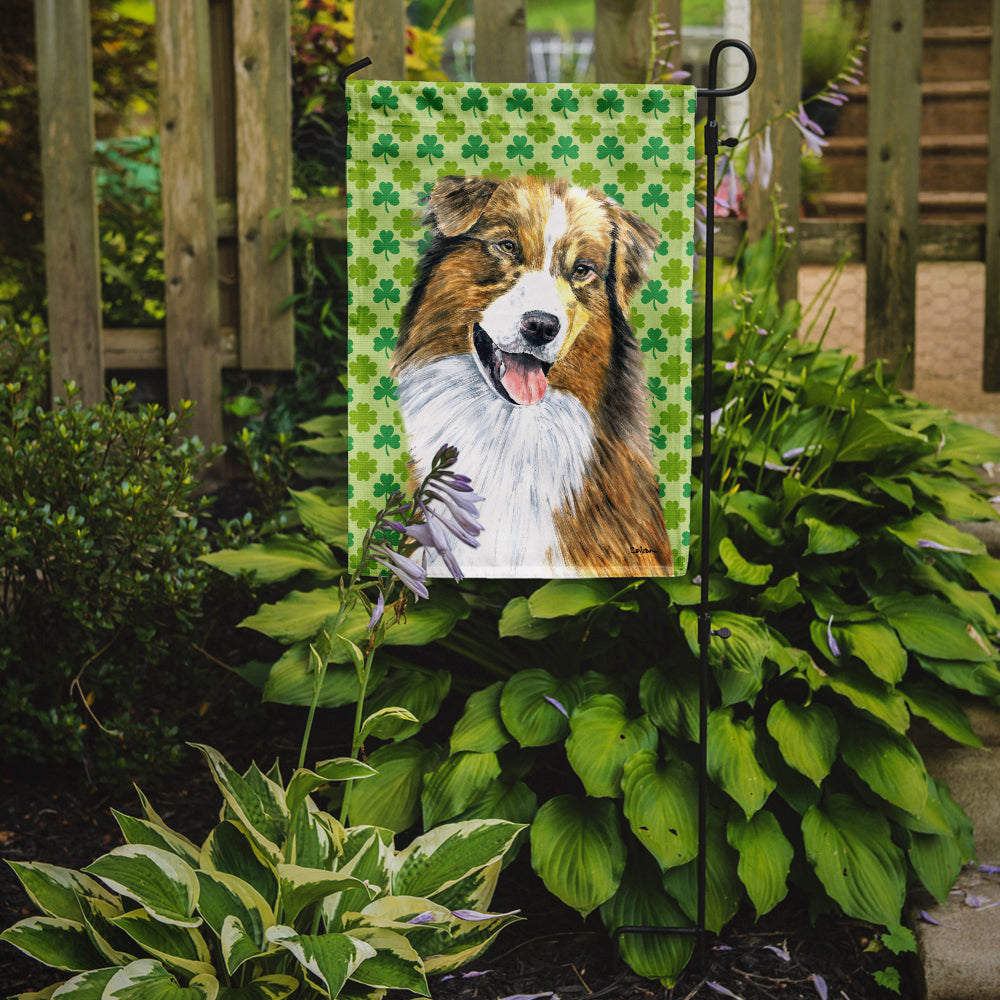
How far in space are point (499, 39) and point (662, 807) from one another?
7.71 feet

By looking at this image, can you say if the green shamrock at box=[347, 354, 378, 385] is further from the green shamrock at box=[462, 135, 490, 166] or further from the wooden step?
the wooden step

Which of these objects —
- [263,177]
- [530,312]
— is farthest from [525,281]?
[263,177]

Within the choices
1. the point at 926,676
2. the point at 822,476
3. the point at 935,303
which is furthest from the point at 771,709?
the point at 935,303

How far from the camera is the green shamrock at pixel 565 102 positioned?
172 centimetres

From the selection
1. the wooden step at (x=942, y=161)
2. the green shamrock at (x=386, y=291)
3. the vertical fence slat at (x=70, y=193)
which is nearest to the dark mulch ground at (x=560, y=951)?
the green shamrock at (x=386, y=291)

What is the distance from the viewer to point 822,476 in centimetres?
240

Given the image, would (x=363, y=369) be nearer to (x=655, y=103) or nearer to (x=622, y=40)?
(x=655, y=103)

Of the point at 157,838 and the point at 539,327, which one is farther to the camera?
the point at 539,327

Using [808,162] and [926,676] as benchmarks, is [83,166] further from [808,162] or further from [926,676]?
[808,162]

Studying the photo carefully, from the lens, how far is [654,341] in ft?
5.95

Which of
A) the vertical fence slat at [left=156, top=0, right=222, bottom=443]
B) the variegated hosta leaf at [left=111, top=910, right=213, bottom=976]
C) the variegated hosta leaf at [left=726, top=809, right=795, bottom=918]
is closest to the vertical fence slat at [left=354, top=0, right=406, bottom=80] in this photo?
the vertical fence slat at [left=156, top=0, right=222, bottom=443]

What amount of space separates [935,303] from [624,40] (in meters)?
3.01

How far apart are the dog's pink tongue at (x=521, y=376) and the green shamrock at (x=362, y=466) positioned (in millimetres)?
277

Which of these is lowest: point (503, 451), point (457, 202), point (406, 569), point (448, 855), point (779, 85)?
point (448, 855)
